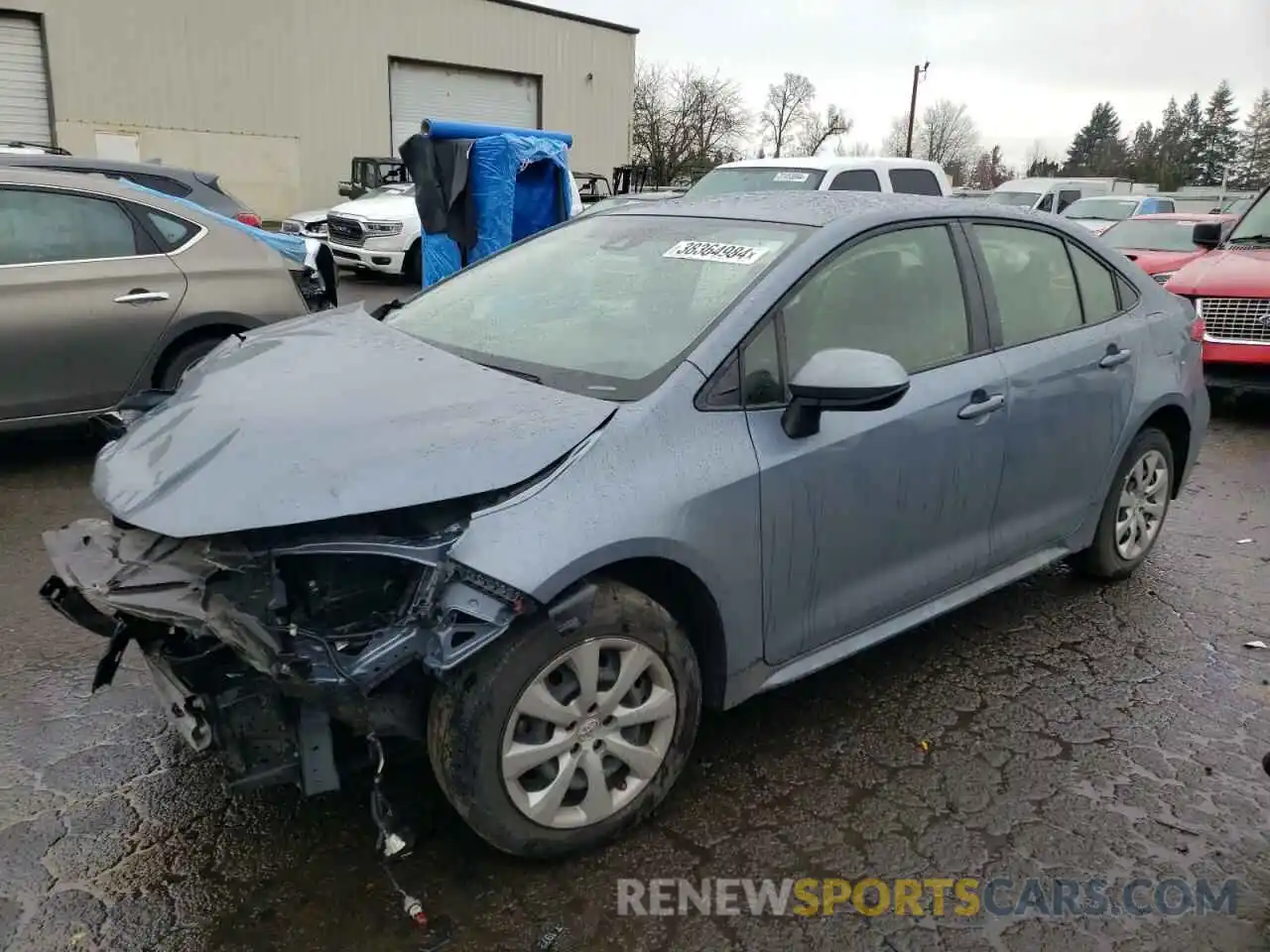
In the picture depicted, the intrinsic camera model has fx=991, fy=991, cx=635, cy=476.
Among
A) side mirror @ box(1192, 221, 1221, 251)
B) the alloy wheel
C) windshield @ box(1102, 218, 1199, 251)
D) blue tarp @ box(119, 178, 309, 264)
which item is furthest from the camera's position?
windshield @ box(1102, 218, 1199, 251)

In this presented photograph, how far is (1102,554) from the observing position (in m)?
4.30

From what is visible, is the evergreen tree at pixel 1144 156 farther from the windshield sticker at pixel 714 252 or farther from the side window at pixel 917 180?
the windshield sticker at pixel 714 252

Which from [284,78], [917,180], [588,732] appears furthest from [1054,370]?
[284,78]

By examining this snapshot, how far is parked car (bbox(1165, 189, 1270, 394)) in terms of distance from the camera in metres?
7.54

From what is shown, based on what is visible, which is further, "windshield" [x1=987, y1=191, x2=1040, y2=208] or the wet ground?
"windshield" [x1=987, y1=191, x2=1040, y2=208]

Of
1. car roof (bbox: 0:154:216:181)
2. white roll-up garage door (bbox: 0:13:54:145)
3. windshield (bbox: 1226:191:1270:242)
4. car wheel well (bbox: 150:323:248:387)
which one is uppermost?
white roll-up garage door (bbox: 0:13:54:145)

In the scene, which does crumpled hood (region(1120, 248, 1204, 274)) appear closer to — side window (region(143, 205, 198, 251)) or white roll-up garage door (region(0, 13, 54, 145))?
side window (region(143, 205, 198, 251))

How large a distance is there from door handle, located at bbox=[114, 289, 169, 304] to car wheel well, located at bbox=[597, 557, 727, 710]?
4.26 m

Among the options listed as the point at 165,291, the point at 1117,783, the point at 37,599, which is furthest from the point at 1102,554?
the point at 165,291

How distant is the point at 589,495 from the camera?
241cm

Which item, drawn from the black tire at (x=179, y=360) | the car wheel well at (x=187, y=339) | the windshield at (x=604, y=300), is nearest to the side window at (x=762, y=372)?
the windshield at (x=604, y=300)

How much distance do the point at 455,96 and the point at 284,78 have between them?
500cm

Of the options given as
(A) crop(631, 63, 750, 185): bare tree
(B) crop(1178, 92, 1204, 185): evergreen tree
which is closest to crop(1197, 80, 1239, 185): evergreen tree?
(B) crop(1178, 92, 1204, 185): evergreen tree

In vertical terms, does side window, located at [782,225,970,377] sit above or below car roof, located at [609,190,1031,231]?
below
